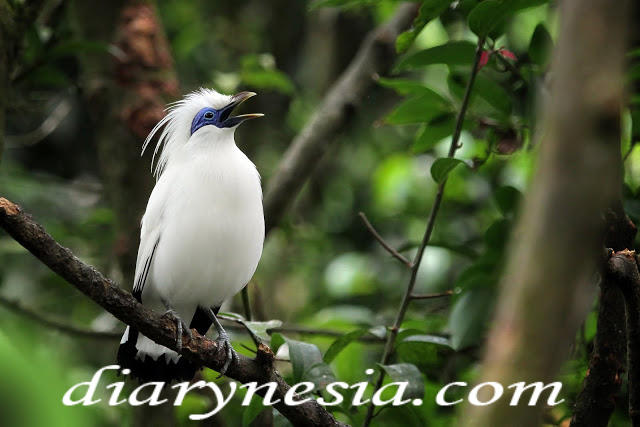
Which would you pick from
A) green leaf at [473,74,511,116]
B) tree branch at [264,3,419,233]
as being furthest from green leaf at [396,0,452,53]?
tree branch at [264,3,419,233]

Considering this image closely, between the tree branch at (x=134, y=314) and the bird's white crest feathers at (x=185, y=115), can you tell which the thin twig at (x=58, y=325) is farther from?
the tree branch at (x=134, y=314)

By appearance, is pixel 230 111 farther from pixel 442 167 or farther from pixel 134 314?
pixel 134 314

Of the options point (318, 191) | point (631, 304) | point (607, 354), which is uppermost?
point (318, 191)

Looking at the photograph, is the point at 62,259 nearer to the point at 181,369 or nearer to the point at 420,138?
the point at 181,369

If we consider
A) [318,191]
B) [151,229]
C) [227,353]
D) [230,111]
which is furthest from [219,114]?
[318,191]

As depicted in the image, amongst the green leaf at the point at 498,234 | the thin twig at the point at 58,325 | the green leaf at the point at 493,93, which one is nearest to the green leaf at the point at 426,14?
the green leaf at the point at 493,93

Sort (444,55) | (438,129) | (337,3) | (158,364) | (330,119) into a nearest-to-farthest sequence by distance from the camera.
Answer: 1. (444,55)
2. (337,3)
3. (158,364)
4. (438,129)
5. (330,119)

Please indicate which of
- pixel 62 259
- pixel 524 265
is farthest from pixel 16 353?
pixel 62 259

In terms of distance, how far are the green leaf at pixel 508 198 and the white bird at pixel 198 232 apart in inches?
46.7

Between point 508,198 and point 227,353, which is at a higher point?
point 508,198

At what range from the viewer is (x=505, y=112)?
11.9ft

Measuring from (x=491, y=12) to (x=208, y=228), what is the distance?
4.77 ft

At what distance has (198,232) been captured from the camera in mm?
3215

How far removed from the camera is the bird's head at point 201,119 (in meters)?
3.64
